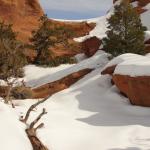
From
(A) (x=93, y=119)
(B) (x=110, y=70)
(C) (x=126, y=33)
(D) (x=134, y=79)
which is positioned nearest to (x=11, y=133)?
(A) (x=93, y=119)

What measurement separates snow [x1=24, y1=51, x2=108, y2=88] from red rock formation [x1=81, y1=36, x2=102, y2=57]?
140 inches

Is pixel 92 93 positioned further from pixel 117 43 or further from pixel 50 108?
pixel 117 43

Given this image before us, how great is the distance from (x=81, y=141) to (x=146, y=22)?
3477 centimetres

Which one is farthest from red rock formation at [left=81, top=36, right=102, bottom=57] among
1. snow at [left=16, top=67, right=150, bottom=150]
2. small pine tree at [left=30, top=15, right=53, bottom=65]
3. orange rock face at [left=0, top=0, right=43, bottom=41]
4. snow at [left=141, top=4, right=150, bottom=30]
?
snow at [left=16, top=67, right=150, bottom=150]

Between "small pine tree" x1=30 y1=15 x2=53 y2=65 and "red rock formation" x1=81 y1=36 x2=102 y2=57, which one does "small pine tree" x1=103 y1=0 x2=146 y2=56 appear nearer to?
"small pine tree" x1=30 y1=15 x2=53 y2=65

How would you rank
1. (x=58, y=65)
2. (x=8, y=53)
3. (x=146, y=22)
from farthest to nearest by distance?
(x=146, y=22) < (x=58, y=65) < (x=8, y=53)

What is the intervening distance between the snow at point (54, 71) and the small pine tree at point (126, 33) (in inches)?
124

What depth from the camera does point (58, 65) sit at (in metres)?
44.4

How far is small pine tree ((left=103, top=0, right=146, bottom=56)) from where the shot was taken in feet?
119

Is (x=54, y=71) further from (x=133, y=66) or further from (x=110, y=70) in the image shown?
(x=133, y=66)

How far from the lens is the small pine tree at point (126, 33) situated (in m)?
36.2

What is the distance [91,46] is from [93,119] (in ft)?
74.4

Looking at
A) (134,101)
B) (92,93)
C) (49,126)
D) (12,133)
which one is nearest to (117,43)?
(92,93)

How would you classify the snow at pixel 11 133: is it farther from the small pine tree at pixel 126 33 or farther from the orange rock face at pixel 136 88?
the small pine tree at pixel 126 33
